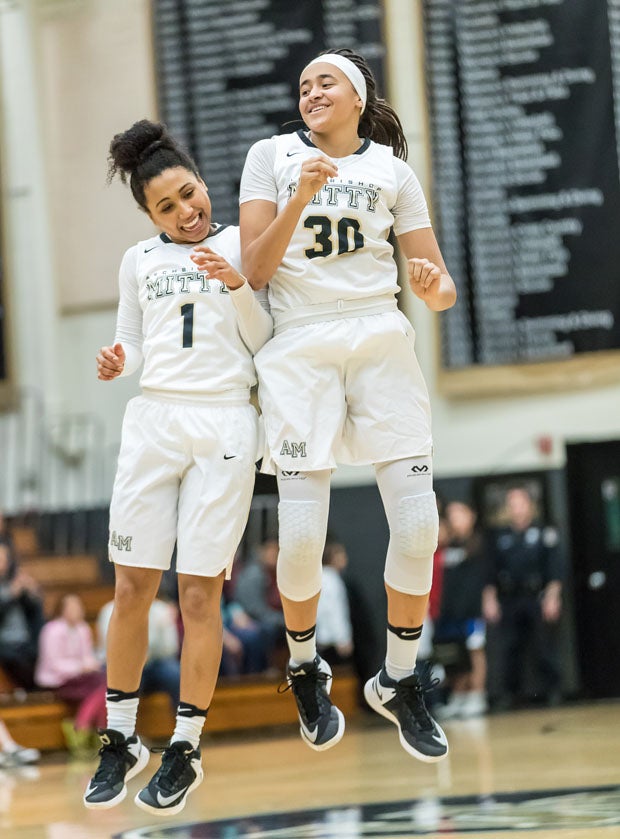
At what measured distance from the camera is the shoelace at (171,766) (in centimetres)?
436

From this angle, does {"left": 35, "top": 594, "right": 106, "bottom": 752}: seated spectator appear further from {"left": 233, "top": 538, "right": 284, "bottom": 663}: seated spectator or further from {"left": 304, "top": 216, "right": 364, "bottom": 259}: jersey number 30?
{"left": 304, "top": 216, "right": 364, "bottom": 259}: jersey number 30

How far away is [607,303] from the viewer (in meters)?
11.8

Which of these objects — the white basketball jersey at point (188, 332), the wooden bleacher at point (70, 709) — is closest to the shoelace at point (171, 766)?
the white basketball jersey at point (188, 332)

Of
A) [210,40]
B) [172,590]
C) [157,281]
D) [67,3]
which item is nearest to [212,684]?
[157,281]

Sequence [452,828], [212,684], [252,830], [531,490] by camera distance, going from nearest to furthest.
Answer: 1. [212,684]
2. [452,828]
3. [252,830]
4. [531,490]

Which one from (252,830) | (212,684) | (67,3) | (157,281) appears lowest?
(252,830)

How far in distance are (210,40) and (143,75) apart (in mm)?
872

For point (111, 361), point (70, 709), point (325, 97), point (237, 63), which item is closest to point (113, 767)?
point (111, 361)

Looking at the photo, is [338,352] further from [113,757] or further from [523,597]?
[523,597]

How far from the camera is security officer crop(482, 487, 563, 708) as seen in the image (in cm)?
1207

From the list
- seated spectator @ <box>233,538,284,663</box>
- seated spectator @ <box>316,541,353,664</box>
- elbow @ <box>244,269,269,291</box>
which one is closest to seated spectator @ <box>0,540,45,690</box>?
seated spectator @ <box>233,538,284,663</box>

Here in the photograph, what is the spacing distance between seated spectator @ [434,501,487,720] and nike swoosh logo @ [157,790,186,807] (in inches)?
308

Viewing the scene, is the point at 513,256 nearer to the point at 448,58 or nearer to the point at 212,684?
the point at 448,58

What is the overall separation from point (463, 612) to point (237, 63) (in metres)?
5.21
